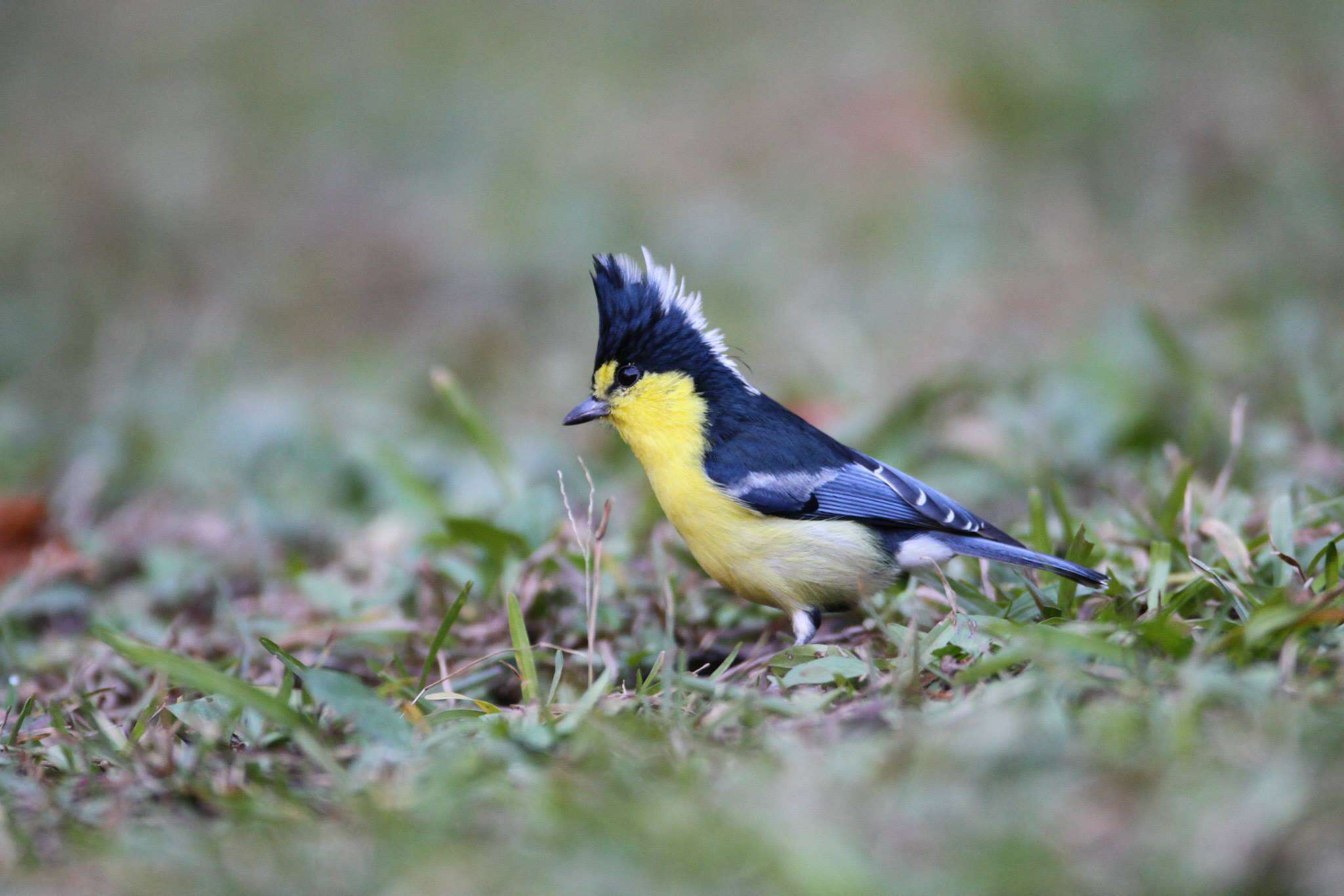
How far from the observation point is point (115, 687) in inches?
124

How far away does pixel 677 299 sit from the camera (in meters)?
3.67

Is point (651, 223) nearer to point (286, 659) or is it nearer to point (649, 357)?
point (649, 357)

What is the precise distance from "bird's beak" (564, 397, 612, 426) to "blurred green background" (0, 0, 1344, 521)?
1.26 m

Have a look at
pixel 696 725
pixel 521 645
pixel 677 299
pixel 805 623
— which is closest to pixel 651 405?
pixel 677 299

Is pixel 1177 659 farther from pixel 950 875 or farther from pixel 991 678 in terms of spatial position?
pixel 950 875

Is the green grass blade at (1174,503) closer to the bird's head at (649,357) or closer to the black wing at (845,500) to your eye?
the black wing at (845,500)

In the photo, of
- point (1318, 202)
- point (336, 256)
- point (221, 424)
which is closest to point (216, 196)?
point (336, 256)

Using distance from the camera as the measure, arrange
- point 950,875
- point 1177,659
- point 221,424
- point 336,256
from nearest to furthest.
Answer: point 950,875 → point 1177,659 → point 221,424 → point 336,256

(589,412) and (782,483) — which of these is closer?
(782,483)

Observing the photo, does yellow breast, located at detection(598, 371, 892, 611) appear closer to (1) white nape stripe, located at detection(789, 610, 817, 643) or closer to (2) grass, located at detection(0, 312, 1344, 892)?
(1) white nape stripe, located at detection(789, 610, 817, 643)

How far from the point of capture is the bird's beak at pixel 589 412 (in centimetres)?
366

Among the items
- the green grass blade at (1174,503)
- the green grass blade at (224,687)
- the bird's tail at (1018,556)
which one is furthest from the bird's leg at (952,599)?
the green grass blade at (224,687)

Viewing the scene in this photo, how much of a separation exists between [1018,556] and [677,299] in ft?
4.38

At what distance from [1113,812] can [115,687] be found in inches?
102
